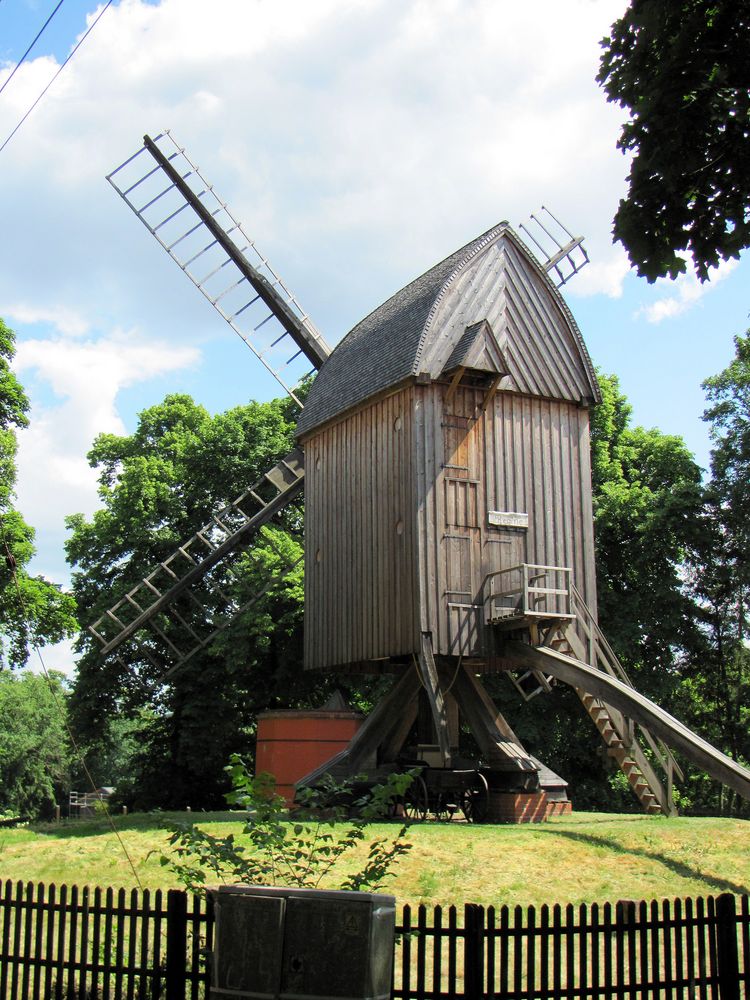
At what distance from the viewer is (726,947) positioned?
8.02 meters

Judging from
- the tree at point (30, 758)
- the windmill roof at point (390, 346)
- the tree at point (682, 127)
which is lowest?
the tree at point (30, 758)

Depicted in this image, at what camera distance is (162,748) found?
33531 millimetres

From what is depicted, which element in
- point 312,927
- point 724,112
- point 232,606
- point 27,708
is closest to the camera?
→ point 312,927

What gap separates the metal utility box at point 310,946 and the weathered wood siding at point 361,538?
11.7 meters

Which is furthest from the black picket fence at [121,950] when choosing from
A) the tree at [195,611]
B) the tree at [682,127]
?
the tree at [195,611]

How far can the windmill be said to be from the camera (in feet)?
58.3

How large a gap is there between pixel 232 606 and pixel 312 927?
25.3 m

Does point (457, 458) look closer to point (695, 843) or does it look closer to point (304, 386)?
point (695, 843)

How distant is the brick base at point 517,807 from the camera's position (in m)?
17.6

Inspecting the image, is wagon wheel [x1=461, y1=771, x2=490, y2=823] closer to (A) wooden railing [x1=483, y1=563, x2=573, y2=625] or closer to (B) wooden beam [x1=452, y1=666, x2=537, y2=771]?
(B) wooden beam [x1=452, y1=666, x2=537, y2=771]

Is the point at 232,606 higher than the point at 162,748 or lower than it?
higher

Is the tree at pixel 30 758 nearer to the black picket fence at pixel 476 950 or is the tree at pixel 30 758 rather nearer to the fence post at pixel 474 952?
the black picket fence at pixel 476 950

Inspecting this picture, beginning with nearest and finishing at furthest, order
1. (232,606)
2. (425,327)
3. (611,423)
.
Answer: (425,327) < (232,606) < (611,423)

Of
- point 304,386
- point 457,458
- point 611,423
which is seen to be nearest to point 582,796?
point 611,423
